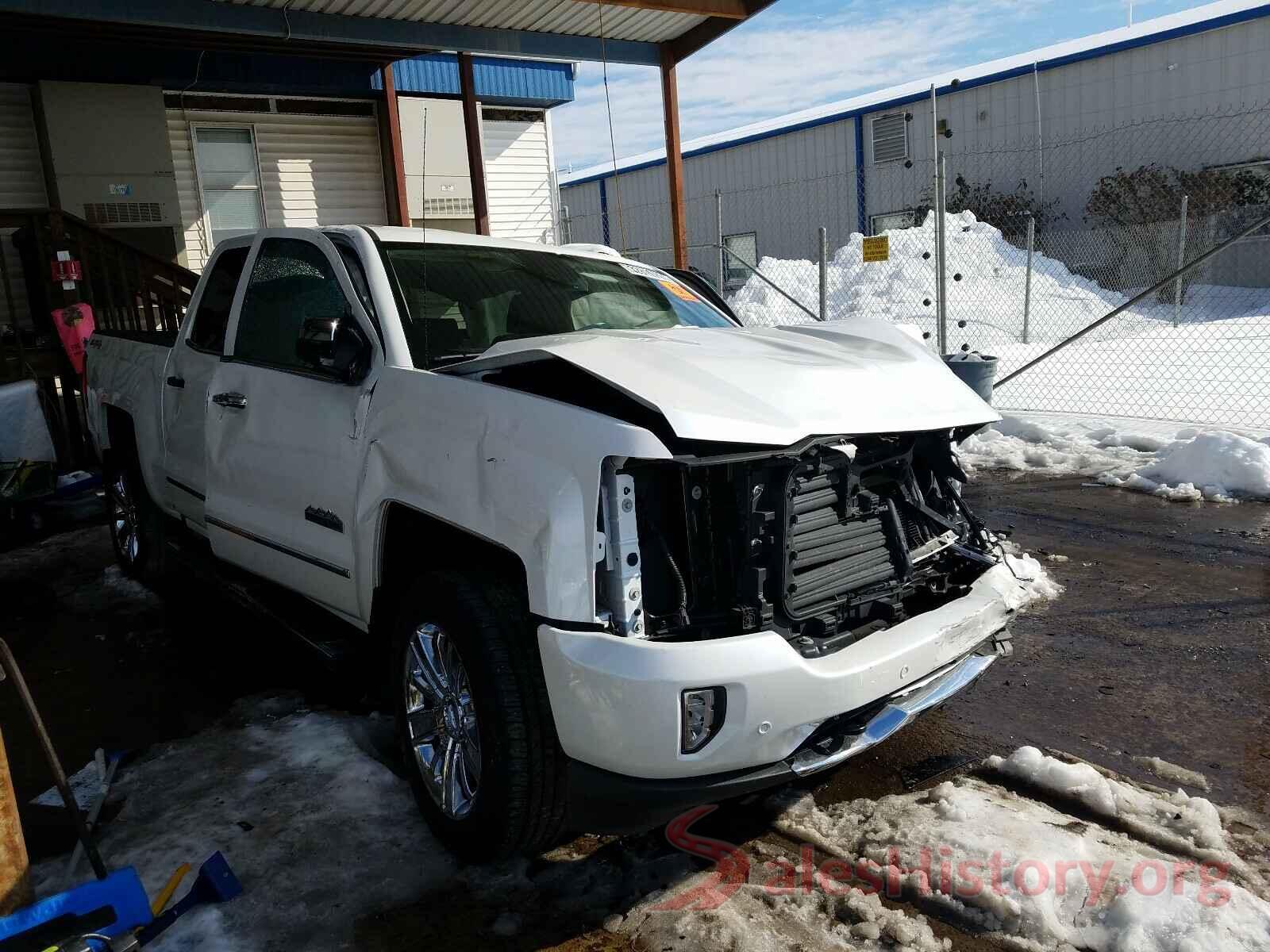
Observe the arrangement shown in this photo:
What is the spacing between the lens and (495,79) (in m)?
15.6

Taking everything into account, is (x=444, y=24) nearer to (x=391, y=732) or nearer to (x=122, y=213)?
(x=122, y=213)

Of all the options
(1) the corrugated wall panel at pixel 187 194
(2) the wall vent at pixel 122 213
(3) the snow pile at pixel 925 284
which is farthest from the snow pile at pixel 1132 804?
(3) the snow pile at pixel 925 284

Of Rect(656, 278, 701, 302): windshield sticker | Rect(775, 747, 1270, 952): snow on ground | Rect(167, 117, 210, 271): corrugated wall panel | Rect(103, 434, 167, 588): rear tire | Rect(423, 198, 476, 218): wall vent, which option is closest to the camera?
Rect(775, 747, 1270, 952): snow on ground

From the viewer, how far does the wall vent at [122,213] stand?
12250 millimetres

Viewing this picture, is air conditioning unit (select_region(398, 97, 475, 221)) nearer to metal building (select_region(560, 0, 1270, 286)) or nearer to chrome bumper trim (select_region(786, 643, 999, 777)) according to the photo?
metal building (select_region(560, 0, 1270, 286))

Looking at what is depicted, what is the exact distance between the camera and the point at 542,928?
108 inches

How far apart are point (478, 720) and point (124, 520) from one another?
14.9ft

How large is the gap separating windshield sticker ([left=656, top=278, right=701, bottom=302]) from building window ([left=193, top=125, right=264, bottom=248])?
10986 millimetres

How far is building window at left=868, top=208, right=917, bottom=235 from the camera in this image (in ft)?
72.7

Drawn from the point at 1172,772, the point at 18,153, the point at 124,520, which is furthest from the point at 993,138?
the point at 1172,772

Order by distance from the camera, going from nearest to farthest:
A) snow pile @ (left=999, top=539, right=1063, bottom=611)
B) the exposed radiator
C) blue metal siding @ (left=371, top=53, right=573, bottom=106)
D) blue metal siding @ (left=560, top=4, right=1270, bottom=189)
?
1. the exposed radiator
2. snow pile @ (left=999, top=539, right=1063, bottom=611)
3. blue metal siding @ (left=371, top=53, right=573, bottom=106)
4. blue metal siding @ (left=560, top=4, right=1270, bottom=189)

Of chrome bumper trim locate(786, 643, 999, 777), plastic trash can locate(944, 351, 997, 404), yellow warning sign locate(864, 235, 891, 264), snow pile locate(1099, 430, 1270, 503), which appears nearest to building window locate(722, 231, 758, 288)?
yellow warning sign locate(864, 235, 891, 264)

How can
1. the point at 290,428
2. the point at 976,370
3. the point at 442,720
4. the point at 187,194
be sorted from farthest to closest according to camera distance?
the point at 187,194
the point at 976,370
the point at 290,428
the point at 442,720

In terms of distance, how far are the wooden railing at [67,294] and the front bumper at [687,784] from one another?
827 cm
